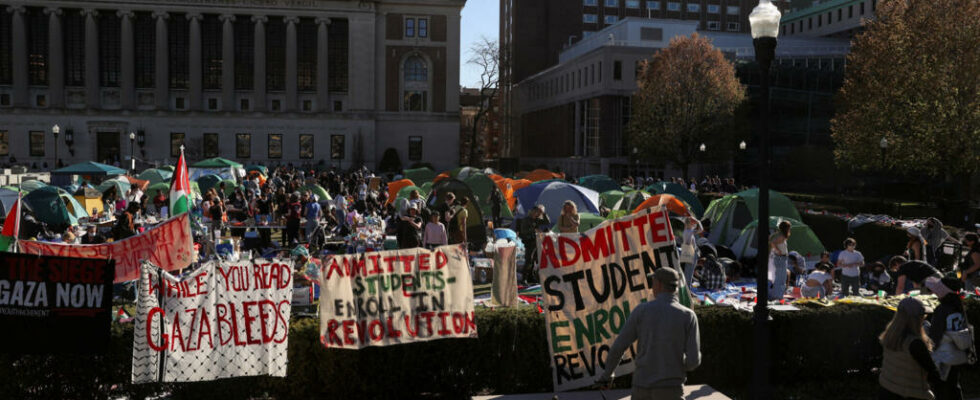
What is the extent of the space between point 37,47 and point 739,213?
72.2 m

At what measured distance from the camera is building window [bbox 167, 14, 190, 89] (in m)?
73.2

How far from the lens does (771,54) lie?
28.5 ft

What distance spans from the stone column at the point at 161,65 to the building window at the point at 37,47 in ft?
32.8

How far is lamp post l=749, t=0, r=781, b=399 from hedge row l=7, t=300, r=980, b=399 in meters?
0.98

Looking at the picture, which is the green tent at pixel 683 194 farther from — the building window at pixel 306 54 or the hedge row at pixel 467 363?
the building window at pixel 306 54

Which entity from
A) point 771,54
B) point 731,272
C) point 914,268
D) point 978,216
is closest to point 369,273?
point 771,54

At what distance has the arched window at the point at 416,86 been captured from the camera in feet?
251

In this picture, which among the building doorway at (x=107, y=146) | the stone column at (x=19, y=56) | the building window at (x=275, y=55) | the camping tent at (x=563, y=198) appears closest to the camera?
the camping tent at (x=563, y=198)

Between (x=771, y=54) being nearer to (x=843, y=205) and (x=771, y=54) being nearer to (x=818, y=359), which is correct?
(x=818, y=359)

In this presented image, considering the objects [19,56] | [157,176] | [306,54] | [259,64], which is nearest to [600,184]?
[157,176]

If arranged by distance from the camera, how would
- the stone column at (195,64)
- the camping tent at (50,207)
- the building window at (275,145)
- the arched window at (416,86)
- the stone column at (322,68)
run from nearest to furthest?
the camping tent at (50,207), the stone column at (195,64), the stone column at (322,68), the building window at (275,145), the arched window at (416,86)

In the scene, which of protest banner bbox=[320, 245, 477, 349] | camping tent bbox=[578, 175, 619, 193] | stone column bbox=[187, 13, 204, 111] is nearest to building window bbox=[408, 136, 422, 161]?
stone column bbox=[187, 13, 204, 111]

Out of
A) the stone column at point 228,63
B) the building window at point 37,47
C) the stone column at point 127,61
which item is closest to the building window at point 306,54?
the stone column at point 228,63

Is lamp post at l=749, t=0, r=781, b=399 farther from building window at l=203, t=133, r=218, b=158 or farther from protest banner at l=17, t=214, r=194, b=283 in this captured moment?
building window at l=203, t=133, r=218, b=158
